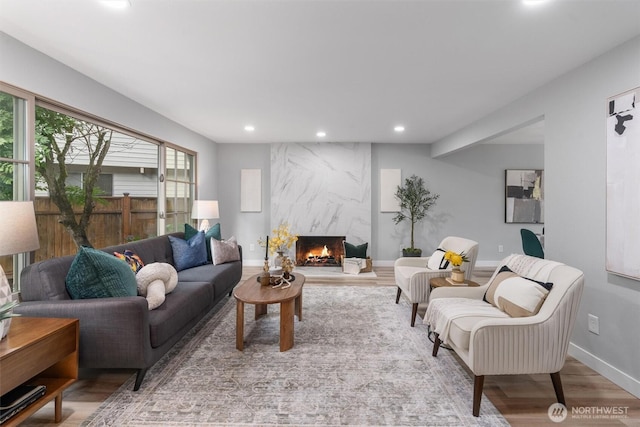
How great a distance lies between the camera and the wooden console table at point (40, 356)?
Answer: 4.47 ft

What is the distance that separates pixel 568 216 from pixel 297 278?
2647 mm

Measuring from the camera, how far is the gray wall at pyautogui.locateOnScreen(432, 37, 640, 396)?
2.09 meters

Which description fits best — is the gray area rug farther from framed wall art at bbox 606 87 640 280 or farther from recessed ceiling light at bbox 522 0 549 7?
recessed ceiling light at bbox 522 0 549 7

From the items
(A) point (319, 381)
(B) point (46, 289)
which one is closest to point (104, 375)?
(B) point (46, 289)

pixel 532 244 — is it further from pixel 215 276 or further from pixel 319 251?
pixel 215 276

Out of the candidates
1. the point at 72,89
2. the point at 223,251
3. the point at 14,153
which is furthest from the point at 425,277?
the point at 72,89

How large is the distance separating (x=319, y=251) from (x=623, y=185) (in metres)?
4.58

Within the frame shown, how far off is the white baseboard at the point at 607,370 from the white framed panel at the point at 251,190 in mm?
5159

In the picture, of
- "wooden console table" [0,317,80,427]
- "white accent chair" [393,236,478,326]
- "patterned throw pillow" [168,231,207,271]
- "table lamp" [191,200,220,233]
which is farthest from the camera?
"table lamp" [191,200,220,233]

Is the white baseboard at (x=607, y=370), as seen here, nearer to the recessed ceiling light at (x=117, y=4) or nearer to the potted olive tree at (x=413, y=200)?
the potted olive tree at (x=413, y=200)

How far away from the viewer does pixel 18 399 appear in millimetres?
1455

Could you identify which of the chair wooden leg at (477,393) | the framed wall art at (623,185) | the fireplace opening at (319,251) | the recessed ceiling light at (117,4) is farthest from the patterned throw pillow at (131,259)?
the framed wall art at (623,185)

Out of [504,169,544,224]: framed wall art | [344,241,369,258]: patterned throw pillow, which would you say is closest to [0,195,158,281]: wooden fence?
[344,241,369,258]: patterned throw pillow

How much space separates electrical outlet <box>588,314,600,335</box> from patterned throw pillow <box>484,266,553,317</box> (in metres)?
0.77
